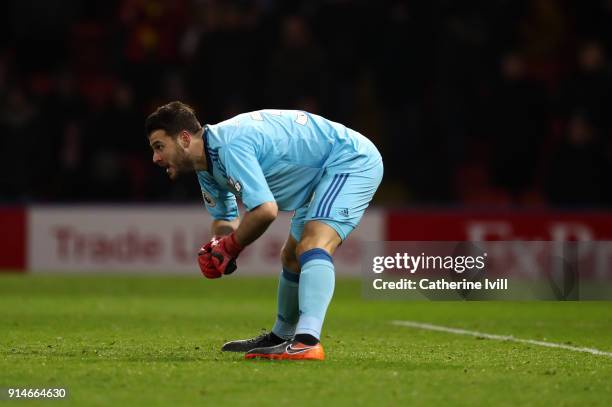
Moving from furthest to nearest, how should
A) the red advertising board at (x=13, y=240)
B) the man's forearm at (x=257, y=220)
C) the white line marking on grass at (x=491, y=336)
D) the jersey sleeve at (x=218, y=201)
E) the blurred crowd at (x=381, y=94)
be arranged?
the red advertising board at (x=13, y=240), the blurred crowd at (x=381, y=94), the white line marking on grass at (x=491, y=336), the jersey sleeve at (x=218, y=201), the man's forearm at (x=257, y=220)

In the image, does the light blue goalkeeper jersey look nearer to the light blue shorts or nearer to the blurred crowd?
the light blue shorts

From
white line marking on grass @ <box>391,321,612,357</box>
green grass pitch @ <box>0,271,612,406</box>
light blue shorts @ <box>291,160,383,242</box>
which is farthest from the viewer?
white line marking on grass @ <box>391,321,612,357</box>

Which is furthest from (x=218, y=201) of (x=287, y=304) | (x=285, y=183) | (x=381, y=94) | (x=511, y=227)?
(x=381, y=94)

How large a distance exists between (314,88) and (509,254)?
353cm

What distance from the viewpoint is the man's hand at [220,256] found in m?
6.83

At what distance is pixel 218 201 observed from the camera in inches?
299

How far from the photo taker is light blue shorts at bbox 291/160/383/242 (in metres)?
7.11

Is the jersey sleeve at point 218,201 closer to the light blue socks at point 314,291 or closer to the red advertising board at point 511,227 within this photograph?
the light blue socks at point 314,291

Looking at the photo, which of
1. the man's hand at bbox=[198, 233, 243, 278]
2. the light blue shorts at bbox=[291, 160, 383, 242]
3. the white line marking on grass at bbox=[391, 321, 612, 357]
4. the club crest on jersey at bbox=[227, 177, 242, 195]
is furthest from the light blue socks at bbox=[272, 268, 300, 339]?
the white line marking on grass at bbox=[391, 321, 612, 357]

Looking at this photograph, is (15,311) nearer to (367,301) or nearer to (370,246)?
(367,301)

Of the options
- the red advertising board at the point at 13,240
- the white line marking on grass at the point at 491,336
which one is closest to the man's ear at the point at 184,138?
the white line marking on grass at the point at 491,336

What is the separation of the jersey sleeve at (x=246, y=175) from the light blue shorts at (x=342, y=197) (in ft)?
1.40

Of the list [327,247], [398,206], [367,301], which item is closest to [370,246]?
[398,206]

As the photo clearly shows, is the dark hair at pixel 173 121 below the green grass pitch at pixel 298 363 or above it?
above
